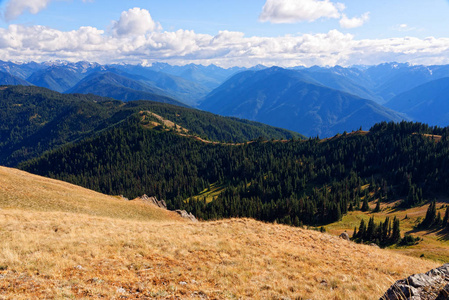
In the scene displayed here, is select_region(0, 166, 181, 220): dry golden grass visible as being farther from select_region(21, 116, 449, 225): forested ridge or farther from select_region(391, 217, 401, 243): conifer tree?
select_region(391, 217, 401, 243): conifer tree

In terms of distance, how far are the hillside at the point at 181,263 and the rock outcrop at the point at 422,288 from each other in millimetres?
3386

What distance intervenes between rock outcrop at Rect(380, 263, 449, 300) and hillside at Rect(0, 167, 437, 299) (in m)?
3.39

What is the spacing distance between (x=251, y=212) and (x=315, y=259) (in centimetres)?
8333

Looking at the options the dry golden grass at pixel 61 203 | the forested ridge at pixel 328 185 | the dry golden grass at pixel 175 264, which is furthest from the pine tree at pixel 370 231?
the dry golden grass at pixel 61 203

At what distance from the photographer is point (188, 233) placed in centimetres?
2875

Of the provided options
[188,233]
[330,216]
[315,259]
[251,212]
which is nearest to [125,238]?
[188,233]

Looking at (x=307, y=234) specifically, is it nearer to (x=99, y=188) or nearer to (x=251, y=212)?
(x=251, y=212)

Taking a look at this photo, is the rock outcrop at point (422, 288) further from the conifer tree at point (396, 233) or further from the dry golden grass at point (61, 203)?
the conifer tree at point (396, 233)

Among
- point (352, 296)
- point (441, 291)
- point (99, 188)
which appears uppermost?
point (441, 291)

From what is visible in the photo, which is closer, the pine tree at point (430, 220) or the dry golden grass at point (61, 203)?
the dry golden grass at point (61, 203)

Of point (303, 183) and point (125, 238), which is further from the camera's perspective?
point (303, 183)

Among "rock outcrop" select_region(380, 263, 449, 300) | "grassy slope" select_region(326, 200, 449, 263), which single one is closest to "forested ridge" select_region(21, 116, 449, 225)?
"grassy slope" select_region(326, 200, 449, 263)

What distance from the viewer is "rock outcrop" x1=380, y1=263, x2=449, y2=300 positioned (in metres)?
10.2

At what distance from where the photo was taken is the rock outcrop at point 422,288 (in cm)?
1021
